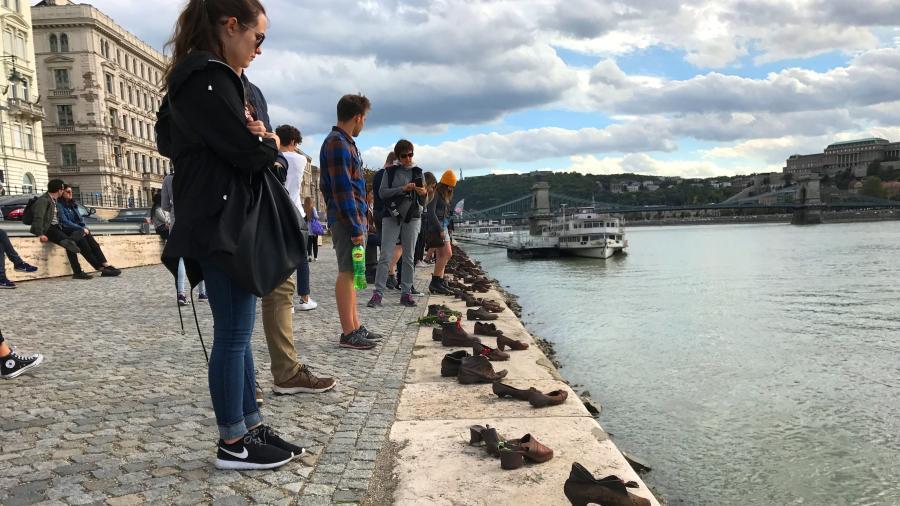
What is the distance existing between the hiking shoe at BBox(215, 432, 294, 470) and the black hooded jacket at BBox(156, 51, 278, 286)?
79 cm

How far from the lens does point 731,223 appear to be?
12469 cm

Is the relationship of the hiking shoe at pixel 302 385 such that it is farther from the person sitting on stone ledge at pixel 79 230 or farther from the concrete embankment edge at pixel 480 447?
the person sitting on stone ledge at pixel 79 230

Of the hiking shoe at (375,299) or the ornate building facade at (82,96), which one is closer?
the hiking shoe at (375,299)

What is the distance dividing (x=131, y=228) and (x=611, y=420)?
796 inches

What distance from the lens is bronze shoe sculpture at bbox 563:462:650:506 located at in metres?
2.20

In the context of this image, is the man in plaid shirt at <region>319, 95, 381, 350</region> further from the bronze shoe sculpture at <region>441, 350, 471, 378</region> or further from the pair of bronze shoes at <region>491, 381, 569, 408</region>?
the pair of bronze shoes at <region>491, 381, 569, 408</region>

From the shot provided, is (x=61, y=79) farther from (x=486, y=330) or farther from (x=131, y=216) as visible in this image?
(x=486, y=330)

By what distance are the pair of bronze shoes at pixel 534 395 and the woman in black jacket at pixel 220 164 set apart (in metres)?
1.43

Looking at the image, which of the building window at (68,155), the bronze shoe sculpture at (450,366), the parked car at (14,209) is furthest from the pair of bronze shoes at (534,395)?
the building window at (68,155)

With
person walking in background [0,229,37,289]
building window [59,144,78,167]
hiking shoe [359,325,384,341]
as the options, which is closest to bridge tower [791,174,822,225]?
building window [59,144,78,167]

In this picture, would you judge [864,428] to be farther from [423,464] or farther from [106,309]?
[106,309]

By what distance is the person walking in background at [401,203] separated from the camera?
272 inches

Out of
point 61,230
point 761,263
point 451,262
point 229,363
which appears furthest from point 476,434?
Result: point 761,263

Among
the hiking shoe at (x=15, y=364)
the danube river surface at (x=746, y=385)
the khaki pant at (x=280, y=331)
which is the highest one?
the khaki pant at (x=280, y=331)
